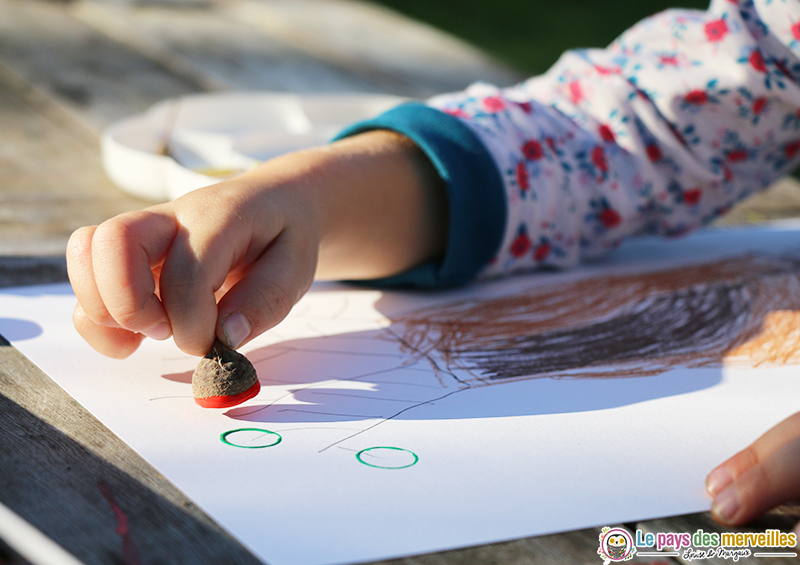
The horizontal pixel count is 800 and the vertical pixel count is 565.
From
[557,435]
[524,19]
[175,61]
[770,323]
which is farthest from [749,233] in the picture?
[524,19]

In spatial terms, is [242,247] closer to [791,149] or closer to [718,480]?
[718,480]

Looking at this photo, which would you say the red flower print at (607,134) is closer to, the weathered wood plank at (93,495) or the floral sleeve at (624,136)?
the floral sleeve at (624,136)

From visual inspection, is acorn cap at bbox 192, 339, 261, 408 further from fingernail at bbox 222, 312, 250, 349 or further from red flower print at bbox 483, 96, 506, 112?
red flower print at bbox 483, 96, 506, 112

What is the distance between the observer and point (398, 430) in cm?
38

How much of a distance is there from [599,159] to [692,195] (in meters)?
0.09

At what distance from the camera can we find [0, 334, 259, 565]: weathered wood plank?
278 mm

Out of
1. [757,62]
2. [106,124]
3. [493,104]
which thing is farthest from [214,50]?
[757,62]

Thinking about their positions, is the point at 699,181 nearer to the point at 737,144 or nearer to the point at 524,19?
the point at 737,144

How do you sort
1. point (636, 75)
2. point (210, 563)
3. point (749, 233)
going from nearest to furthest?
point (210, 563) < point (636, 75) < point (749, 233)

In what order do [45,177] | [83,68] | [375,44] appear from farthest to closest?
[375,44]
[83,68]
[45,177]

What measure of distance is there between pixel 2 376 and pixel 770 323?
18.2 inches

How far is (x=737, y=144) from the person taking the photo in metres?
0.65

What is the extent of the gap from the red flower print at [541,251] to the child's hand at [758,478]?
29 cm

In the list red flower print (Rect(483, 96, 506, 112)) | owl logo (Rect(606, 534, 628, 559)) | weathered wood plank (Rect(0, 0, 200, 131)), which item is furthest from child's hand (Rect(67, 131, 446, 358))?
weathered wood plank (Rect(0, 0, 200, 131))
